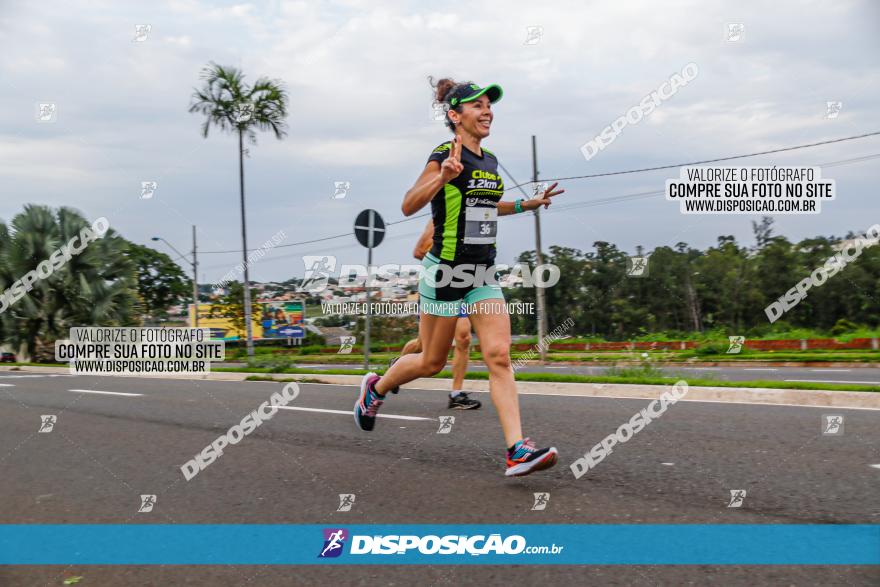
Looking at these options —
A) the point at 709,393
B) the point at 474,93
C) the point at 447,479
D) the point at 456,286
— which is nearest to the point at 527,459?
the point at 447,479

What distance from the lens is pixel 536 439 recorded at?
5613 millimetres

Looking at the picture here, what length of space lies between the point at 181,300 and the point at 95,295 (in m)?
48.5

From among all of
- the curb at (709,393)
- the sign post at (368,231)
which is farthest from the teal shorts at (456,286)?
the sign post at (368,231)

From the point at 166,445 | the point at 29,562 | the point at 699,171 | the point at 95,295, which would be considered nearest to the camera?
the point at 29,562

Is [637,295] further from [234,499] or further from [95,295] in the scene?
[234,499]

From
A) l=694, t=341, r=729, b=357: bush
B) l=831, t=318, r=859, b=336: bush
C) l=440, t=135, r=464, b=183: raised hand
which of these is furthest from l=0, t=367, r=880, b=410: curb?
l=831, t=318, r=859, b=336: bush

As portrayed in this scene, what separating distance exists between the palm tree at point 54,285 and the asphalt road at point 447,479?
82.3 feet

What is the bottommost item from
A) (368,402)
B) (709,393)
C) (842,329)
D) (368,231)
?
(842,329)

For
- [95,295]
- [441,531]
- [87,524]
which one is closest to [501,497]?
[441,531]

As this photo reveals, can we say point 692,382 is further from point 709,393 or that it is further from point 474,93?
point 474,93

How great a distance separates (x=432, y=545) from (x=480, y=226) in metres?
1.95

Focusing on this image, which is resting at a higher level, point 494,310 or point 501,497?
point 494,310

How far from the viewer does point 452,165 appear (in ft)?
12.9

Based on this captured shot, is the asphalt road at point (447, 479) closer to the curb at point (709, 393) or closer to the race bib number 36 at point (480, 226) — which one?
the curb at point (709, 393)
